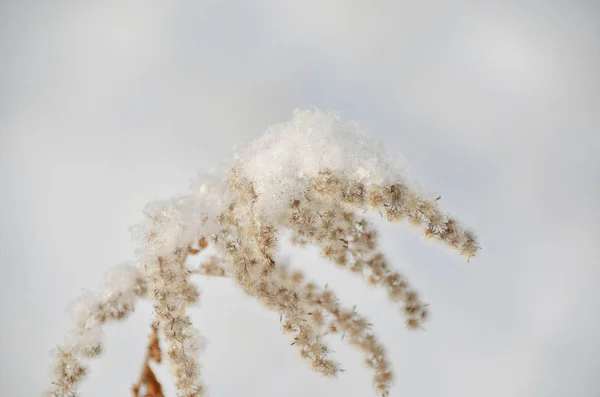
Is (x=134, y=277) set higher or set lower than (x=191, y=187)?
lower

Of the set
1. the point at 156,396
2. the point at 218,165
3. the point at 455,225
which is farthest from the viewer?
the point at 218,165

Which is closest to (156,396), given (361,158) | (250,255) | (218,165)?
(250,255)

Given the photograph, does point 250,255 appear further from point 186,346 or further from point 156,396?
point 156,396

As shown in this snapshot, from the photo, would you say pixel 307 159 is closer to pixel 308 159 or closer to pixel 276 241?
pixel 308 159

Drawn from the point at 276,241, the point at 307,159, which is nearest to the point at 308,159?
the point at 307,159

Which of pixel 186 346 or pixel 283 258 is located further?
pixel 283 258

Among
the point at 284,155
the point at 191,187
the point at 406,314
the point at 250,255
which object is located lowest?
the point at 406,314

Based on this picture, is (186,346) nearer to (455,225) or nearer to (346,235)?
(346,235)

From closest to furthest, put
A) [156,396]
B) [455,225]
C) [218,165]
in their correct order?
[455,225], [156,396], [218,165]
